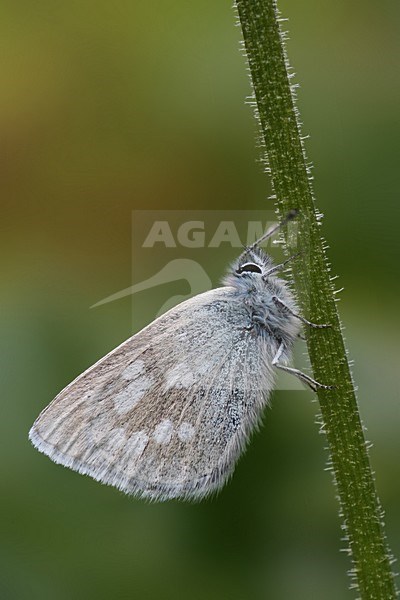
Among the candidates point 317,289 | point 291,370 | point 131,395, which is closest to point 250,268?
point 291,370

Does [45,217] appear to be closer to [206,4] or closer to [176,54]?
[176,54]

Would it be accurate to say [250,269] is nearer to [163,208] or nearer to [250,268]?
[250,268]

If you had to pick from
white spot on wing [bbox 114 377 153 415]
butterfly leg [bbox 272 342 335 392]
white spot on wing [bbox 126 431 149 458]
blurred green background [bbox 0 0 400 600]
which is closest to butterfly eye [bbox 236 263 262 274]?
butterfly leg [bbox 272 342 335 392]

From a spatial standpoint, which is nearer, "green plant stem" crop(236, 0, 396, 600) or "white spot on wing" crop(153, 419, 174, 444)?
"green plant stem" crop(236, 0, 396, 600)

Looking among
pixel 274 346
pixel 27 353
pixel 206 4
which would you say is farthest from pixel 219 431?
pixel 206 4

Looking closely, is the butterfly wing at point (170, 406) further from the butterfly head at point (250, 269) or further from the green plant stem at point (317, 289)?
the green plant stem at point (317, 289)

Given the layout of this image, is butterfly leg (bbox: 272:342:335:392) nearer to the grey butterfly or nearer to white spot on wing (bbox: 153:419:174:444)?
the grey butterfly
